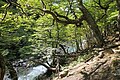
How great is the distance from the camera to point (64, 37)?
14.0m

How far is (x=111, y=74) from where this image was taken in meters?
6.95

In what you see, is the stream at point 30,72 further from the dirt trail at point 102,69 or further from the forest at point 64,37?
the dirt trail at point 102,69

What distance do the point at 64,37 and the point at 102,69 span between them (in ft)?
22.4

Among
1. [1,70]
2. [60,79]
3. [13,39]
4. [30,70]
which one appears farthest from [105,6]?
[30,70]

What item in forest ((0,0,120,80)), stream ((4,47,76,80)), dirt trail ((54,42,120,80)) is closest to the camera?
dirt trail ((54,42,120,80))

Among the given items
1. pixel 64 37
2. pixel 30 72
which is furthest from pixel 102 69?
pixel 30 72

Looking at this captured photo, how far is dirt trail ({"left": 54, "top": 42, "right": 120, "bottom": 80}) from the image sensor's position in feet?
23.1

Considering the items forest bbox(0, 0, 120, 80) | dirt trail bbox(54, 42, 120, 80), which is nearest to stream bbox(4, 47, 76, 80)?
forest bbox(0, 0, 120, 80)

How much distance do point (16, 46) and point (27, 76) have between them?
2642mm

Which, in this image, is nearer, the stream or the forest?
the forest

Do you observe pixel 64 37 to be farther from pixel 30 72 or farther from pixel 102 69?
pixel 102 69

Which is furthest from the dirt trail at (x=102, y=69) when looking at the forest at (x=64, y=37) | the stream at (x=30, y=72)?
the stream at (x=30, y=72)

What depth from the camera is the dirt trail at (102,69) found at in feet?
23.1

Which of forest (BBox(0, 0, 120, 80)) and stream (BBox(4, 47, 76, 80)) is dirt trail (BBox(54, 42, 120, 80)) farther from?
stream (BBox(4, 47, 76, 80))
